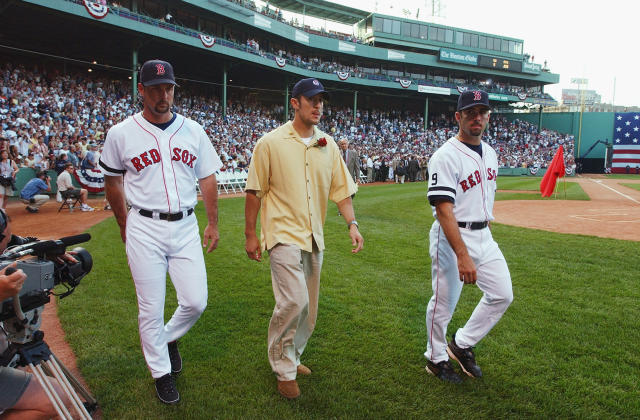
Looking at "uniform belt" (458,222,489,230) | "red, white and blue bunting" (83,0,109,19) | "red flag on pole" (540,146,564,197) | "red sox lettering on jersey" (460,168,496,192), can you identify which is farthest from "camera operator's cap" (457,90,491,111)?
"red, white and blue bunting" (83,0,109,19)

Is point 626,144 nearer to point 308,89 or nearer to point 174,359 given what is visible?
point 308,89

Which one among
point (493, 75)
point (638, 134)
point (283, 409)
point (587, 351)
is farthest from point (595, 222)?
point (493, 75)

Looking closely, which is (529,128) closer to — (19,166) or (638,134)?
(638,134)

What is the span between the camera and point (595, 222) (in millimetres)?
11023

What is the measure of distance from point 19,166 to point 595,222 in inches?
638

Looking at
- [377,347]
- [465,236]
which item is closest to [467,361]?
[377,347]

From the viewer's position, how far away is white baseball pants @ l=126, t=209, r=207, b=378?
A: 2.94 meters

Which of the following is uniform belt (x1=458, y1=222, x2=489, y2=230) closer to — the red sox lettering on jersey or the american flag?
the red sox lettering on jersey

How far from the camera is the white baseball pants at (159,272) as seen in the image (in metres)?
2.94

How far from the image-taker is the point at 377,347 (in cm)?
384

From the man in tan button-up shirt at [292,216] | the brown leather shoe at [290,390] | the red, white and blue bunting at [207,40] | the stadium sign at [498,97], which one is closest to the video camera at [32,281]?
the man in tan button-up shirt at [292,216]

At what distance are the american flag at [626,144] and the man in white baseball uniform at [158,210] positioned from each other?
50.9 m

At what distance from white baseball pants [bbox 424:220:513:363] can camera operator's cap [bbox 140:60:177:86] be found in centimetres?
219

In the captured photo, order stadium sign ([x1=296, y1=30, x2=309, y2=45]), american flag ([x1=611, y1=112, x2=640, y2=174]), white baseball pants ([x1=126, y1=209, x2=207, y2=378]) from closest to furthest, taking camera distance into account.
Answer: white baseball pants ([x1=126, y1=209, x2=207, y2=378])
stadium sign ([x1=296, y1=30, x2=309, y2=45])
american flag ([x1=611, y1=112, x2=640, y2=174])
